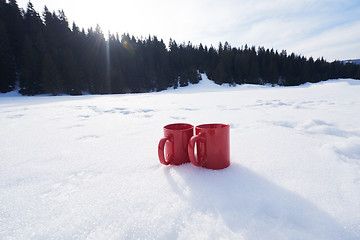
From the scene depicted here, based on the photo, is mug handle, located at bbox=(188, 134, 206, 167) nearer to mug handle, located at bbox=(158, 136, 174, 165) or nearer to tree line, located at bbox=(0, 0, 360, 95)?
mug handle, located at bbox=(158, 136, 174, 165)

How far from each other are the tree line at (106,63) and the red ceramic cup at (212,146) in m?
22.6

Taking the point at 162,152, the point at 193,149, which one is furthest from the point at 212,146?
the point at 162,152

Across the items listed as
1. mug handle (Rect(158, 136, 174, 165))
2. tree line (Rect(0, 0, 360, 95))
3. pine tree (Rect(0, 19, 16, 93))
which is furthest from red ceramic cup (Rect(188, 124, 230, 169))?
pine tree (Rect(0, 19, 16, 93))

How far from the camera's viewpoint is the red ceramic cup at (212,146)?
3.09 ft

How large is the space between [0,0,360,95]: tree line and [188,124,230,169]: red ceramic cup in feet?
74.0

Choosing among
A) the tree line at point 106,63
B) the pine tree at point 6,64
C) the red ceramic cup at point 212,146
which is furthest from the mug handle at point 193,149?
the pine tree at point 6,64

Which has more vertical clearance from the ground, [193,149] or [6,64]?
[6,64]

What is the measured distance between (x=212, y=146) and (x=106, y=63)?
2878 centimetres

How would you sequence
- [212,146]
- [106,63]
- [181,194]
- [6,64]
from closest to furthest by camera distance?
1. [181,194]
2. [212,146]
3. [6,64]
4. [106,63]

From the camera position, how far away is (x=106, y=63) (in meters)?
25.5

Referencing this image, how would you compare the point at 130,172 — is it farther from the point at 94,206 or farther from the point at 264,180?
the point at 264,180

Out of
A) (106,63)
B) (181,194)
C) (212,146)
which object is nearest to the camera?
(181,194)

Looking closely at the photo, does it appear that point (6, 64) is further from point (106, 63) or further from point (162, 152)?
point (162, 152)

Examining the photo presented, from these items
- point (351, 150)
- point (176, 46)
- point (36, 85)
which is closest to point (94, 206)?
point (351, 150)
